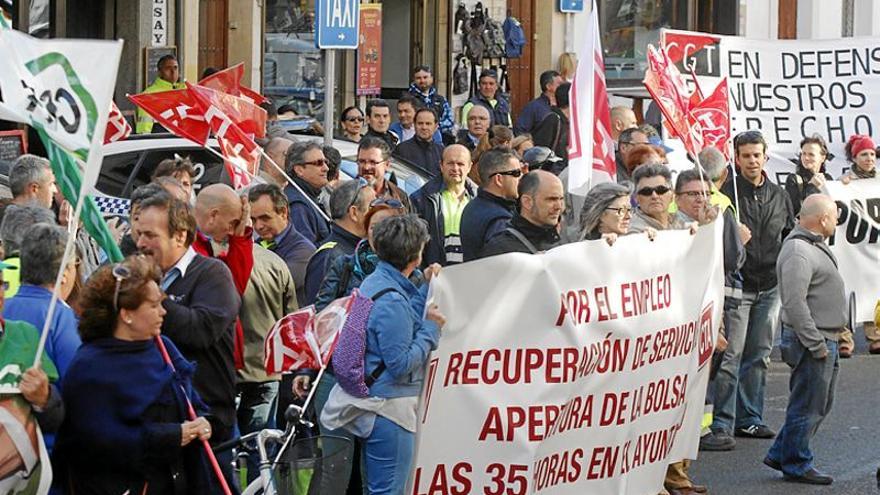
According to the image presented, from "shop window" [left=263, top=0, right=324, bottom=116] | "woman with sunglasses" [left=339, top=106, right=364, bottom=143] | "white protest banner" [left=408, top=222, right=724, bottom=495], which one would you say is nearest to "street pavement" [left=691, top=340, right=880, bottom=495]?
"white protest banner" [left=408, top=222, right=724, bottom=495]

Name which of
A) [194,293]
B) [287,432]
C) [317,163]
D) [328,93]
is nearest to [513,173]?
[317,163]

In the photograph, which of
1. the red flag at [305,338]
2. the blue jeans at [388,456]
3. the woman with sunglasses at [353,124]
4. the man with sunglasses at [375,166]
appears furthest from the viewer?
the woman with sunglasses at [353,124]

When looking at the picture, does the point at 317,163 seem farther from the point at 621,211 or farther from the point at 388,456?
the point at 388,456

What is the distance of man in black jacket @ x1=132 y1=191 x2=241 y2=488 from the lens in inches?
298

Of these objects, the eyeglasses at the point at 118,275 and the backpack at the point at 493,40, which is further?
the backpack at the point at 493,40

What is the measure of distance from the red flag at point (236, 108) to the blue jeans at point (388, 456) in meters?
4.46

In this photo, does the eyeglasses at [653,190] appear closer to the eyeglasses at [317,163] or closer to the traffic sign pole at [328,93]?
the eyeglasses at [317,163]

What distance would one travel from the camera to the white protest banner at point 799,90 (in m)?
14.9

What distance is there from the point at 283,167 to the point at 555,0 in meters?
15.1

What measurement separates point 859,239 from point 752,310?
8.35 feet

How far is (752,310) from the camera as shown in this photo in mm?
12391

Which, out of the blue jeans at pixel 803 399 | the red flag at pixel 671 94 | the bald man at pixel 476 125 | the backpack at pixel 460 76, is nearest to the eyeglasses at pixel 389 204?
the blue jeans at pixel 803 399

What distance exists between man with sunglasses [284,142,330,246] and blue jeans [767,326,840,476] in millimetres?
2826

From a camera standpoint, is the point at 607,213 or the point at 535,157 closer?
the point at 607,213
